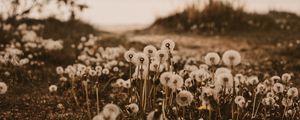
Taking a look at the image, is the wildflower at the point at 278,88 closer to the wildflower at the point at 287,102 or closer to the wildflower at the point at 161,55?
the wildflower at the point at 287,102

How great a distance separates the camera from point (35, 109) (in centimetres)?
529

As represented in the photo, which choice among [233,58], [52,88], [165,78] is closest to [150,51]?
[165,78]

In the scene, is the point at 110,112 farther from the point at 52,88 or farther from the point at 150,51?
the point at 52,88

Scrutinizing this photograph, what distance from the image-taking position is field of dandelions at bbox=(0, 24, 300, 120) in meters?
3.70

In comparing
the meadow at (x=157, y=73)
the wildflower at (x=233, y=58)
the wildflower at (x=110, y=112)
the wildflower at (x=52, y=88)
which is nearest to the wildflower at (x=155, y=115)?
the meadow at (x=157, y=73)

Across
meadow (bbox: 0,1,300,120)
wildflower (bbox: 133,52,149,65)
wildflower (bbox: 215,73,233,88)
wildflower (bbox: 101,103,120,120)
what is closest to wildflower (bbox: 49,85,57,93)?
meadow (bbox: 0,1,300,120)

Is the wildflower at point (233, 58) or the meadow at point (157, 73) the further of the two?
the meadow at point (157, 73)

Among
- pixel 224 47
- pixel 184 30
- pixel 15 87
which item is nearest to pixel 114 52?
pixel 15 87

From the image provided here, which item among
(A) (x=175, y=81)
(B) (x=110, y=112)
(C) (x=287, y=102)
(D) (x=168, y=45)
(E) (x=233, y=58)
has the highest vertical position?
(D) (x=168, y=45)

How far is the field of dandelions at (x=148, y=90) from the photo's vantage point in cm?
370

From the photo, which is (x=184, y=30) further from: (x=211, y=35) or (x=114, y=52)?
(x=114, y=52)

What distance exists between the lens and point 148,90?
161 inches

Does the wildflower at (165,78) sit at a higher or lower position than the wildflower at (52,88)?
higher

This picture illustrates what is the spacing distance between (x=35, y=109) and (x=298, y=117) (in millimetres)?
2432
